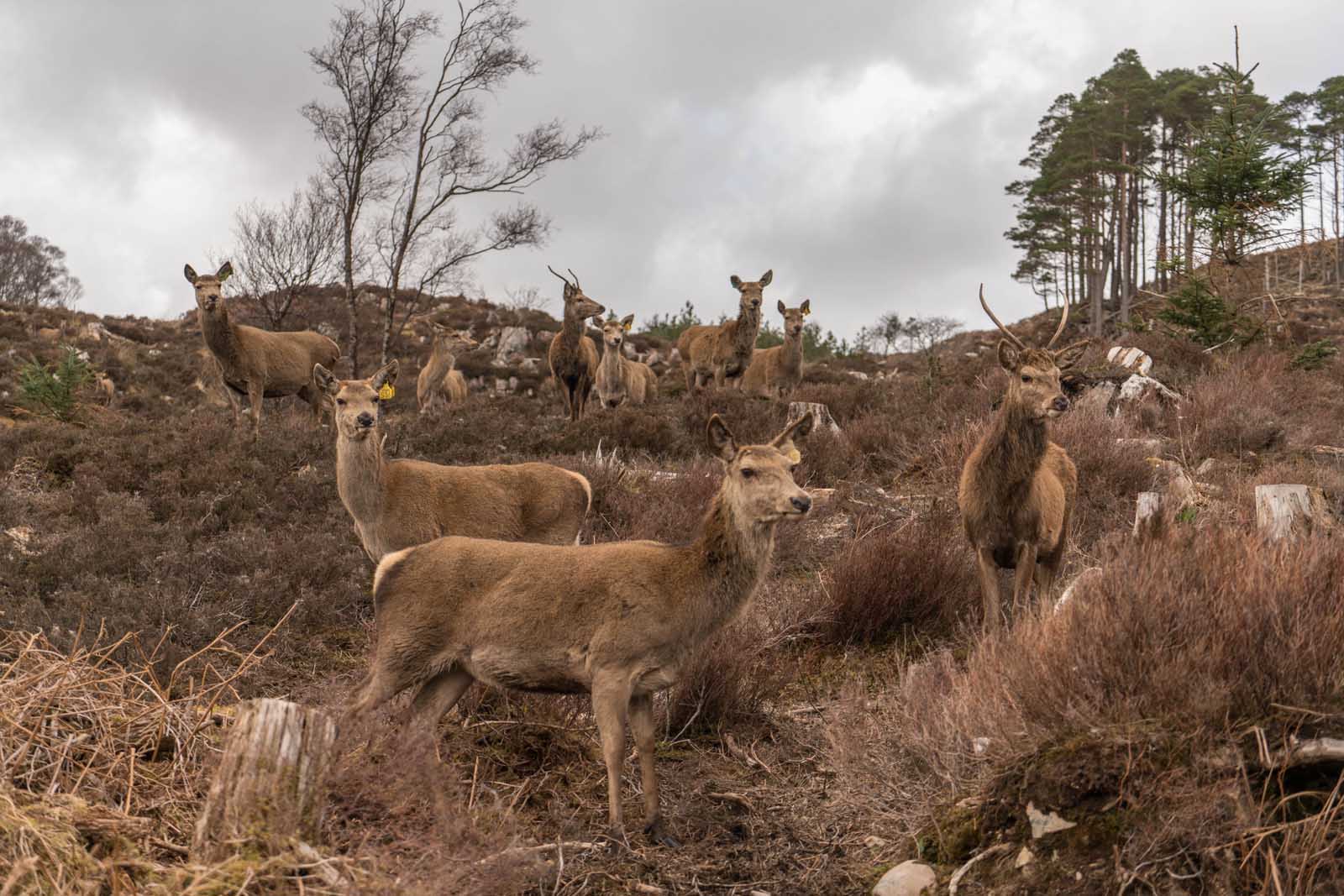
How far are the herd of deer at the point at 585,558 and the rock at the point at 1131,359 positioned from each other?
27.8 ft

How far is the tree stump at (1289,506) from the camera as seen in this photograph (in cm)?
693

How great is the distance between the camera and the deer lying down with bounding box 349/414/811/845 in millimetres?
5395

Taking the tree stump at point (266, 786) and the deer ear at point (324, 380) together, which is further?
the deer ear at point (324, 380)

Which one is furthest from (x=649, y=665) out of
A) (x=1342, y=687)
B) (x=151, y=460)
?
(x=151, y=460)

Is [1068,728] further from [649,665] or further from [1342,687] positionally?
[649,665]

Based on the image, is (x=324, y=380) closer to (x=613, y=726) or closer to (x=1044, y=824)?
(x=613, y=726)

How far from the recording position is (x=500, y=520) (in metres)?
8.55

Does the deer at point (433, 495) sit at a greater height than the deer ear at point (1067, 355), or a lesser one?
lesser

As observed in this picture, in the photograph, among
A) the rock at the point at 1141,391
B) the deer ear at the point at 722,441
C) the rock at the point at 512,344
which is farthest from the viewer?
the rock at the point at 512,344

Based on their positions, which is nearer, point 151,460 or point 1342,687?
point 1342,687

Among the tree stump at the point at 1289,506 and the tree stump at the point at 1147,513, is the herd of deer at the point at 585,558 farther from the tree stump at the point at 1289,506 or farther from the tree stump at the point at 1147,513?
the tree stump at the point at 1289,506

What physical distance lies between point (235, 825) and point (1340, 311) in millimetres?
48909

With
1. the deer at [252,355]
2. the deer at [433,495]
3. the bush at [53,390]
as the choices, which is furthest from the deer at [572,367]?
the deer at [433,495]

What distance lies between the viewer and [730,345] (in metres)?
20.8
